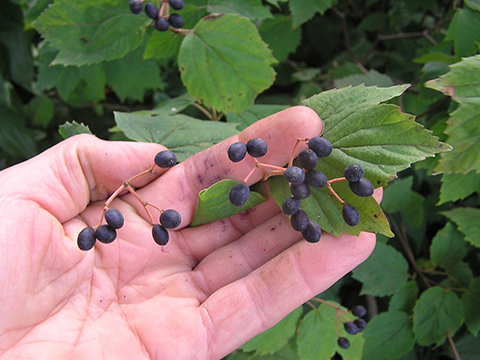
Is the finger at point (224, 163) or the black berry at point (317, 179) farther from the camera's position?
the finger at point (224, 163)

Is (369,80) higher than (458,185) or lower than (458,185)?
higher

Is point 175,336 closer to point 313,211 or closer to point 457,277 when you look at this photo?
point 313,211

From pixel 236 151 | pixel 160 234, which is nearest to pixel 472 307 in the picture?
pixel 236 151

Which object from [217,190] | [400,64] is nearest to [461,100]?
[217,190]

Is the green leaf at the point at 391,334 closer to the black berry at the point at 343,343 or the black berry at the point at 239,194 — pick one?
the black berry at the point at 343,343

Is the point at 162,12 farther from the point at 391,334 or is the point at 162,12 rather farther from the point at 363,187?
the point at 391,334

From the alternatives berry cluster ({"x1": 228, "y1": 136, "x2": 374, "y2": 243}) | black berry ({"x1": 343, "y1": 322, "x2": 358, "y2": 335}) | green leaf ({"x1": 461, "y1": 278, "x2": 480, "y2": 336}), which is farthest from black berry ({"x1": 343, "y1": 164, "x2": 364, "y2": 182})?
green leaf ({"x1": 461, "y1": 278, "x2": 480, "y2": 336})

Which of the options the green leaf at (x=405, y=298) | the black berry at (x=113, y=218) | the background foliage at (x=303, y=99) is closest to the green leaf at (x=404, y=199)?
the background foliage at (x=303, y=99)
